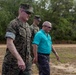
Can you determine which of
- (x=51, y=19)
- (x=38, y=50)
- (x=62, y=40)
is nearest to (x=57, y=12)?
(x=51, y=19)

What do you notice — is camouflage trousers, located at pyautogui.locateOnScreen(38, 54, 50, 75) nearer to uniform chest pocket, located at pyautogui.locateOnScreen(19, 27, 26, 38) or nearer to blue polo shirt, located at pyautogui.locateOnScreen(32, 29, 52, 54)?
blue polo shirt, located at pyautogui.locateOnScreen(32, 29, 52, 54)

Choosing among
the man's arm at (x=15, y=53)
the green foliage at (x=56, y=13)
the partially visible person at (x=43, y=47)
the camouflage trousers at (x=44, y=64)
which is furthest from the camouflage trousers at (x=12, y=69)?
the green foliage at (x=56, y=13)

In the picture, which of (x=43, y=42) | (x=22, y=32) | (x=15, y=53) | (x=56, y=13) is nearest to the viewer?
(x=15, y=53)

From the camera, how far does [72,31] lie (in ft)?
179

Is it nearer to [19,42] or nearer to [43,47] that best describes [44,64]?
[43,47]

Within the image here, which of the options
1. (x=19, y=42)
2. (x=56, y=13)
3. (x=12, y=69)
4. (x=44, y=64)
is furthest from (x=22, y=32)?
(x=56, y=13)

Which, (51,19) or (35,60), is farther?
(51,19)

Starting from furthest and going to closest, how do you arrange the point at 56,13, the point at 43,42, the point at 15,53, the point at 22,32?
1. the point at 56,13
2. the point at 43,42
3. the point at 22,32
4. the point at 15,53

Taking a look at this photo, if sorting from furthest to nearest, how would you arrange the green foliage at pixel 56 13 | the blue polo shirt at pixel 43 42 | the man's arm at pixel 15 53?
the green foliage at pixel 56 13, the blue polo shirt at pixel 43 42, the man's arm at pixel 15 53

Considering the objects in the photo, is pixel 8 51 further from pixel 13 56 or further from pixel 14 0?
pixel 14 0

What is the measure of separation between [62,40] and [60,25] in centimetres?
418

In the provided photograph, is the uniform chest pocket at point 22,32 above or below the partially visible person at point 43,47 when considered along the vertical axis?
above

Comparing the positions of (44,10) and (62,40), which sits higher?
(44,10)

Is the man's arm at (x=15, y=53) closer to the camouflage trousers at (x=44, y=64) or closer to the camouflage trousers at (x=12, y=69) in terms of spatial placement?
the camouflage trousers at (x=12, y=69)
